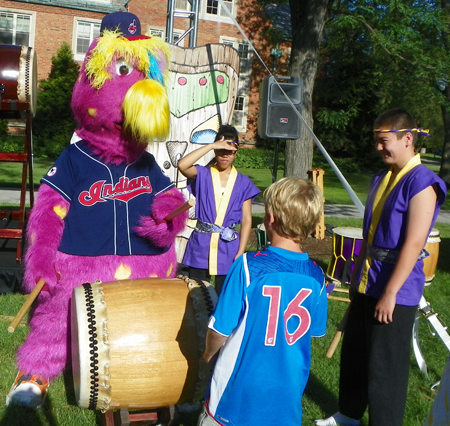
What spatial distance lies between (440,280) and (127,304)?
17.3 feet

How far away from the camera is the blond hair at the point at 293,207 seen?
2.00 m

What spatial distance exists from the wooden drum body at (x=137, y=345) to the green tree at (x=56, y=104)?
1827 centimetres

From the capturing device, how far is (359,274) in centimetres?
283

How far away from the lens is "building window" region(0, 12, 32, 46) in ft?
73.2

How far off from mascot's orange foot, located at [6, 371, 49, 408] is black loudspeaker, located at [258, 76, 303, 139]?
4933 millimetres

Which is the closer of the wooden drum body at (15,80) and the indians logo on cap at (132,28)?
Answer: the indians logo on cap at (132,28)

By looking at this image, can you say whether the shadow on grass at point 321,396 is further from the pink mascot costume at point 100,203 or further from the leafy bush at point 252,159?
the leafy bush at point 252,159

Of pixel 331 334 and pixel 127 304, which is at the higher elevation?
pixel 127 304

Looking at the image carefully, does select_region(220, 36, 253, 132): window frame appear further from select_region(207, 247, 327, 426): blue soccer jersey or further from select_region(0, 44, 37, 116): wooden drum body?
select_region(207, 247, 327, 426): blue soccer jersey

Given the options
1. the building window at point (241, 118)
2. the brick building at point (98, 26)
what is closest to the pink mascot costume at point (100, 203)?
the brick building at point (98, 26)

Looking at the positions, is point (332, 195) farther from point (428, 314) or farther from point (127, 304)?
point (127, 304)

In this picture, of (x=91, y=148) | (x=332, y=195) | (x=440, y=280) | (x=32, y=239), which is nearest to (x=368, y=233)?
(x=91, y=148)

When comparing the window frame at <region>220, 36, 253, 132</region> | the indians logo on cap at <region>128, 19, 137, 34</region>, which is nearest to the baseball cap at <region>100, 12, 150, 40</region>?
the indians logo on cap at <region>128, 19, 137, 34</region>

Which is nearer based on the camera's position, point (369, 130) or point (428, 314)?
point (428, 314)
